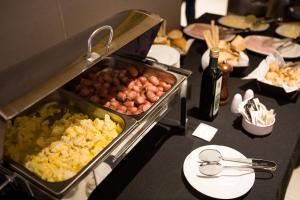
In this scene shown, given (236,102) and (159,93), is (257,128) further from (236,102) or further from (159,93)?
(159,93)

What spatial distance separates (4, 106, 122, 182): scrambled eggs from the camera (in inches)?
32.8

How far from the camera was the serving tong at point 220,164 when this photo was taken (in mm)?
969

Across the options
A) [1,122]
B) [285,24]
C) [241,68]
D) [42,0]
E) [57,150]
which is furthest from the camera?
[285,24]

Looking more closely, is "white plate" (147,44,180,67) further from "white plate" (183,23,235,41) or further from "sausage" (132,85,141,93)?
"white plate" (183,23,235,41)

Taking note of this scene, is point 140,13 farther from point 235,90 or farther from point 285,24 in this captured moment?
point 285,24

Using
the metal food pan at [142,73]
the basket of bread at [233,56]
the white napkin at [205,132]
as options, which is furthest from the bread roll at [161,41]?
the white napkin at [205,132]

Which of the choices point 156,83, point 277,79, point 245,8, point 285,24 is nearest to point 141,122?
point 156,83

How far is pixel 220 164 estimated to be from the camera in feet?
3.24

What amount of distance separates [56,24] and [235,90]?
89 cm

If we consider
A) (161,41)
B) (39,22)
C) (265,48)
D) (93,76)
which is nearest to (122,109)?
(93,76)

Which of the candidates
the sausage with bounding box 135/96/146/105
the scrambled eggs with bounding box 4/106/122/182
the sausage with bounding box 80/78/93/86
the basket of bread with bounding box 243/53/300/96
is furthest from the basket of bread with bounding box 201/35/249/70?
the scrambled eggs with bounding box 4/106/122/182

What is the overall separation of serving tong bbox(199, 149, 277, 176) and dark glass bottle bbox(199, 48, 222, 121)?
24 cm

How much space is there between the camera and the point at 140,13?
1.14m

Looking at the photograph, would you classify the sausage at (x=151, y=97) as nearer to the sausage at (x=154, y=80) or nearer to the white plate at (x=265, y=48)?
the sausage at (x=154, y=80)
